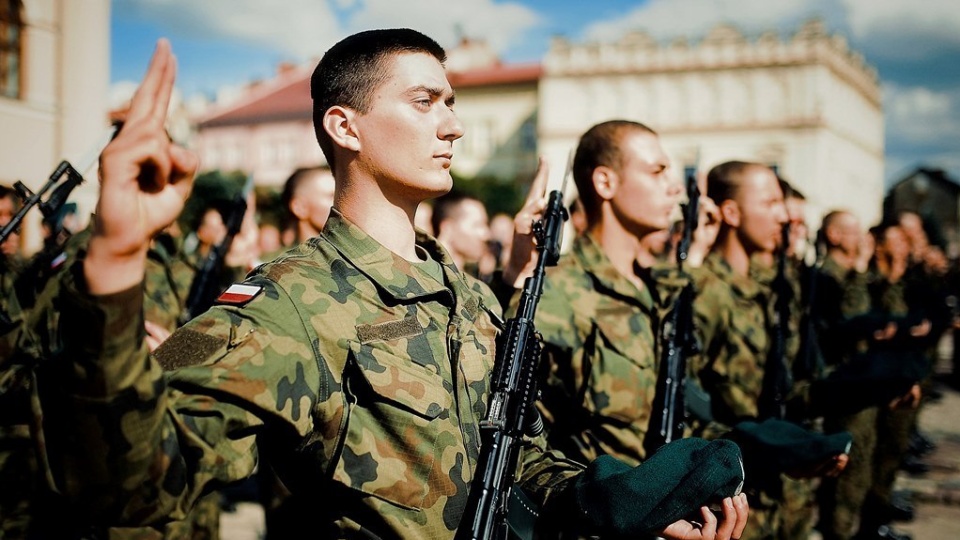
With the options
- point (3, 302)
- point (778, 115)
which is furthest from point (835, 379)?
point (778, 115)

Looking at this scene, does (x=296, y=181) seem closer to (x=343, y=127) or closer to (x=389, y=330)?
(x=343, y=127)

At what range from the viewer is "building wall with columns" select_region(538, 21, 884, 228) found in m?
36.6

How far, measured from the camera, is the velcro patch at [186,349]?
4.39 feet

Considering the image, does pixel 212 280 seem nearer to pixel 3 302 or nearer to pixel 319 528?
pixel 3 302

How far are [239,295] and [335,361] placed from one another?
24 cm

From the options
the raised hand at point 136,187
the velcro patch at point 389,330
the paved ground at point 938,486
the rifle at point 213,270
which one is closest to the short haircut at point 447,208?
the rifle at point 213,270

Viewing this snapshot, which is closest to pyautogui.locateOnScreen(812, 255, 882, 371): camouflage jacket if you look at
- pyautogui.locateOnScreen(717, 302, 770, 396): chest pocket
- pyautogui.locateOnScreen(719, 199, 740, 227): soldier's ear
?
pyautogui.locateOnScreen(719, 199, 740, 227): soldier's ear

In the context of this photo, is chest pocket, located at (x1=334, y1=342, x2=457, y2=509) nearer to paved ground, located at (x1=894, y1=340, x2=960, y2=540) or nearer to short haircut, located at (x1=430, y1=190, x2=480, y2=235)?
short haircut, located at (x1=430, y1=190, x2=480, y2=235)

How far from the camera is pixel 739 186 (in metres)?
4.76

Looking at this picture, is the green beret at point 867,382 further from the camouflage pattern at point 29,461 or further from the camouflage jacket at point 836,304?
the camouflage pattern at point 29,461

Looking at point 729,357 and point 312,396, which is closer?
point 312,396

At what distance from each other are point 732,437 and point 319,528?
5.88ft

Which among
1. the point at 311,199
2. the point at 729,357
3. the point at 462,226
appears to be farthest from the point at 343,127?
the point at 462,226

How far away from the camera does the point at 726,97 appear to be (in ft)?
124
